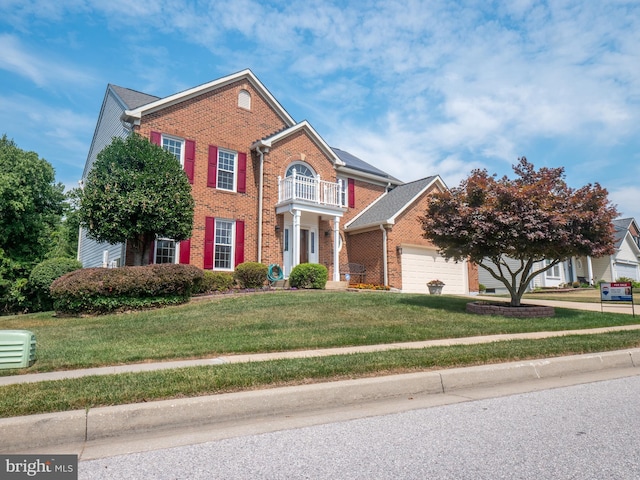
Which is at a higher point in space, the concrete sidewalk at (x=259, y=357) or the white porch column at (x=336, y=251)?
the white porch column at (x=336, y=251)

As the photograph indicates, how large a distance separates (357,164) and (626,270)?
28.3 meters

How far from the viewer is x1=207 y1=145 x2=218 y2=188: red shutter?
54.9 feet

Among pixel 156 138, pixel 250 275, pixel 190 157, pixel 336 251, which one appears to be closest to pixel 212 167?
pixel 190 157

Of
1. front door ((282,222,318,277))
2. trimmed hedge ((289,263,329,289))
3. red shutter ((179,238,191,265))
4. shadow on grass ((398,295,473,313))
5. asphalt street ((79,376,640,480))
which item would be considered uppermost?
front door ((282,222,318,277))

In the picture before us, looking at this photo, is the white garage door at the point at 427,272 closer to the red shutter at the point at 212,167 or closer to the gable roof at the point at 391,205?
the gable roof at the point at 391,205

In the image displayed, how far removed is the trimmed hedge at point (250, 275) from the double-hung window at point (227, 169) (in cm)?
336

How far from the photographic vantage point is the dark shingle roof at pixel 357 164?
22312mm

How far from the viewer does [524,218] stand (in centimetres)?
1095

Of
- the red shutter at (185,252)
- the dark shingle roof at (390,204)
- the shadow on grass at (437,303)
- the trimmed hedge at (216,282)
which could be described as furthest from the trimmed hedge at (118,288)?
the dark shingle roof at (390,204)

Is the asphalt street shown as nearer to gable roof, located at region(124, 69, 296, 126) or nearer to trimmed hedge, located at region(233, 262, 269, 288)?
trimmed hedge, located at region(233, 262, 269, 288)

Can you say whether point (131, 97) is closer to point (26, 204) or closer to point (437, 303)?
point (26, 204)

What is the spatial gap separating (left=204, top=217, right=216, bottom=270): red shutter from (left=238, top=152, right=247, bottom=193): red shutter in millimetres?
1881

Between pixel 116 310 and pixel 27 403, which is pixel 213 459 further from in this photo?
pixel 116 310

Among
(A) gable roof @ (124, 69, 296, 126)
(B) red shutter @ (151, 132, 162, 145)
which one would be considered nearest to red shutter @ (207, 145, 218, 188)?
(B) red shutter @ (151, 132, 162, 145)
